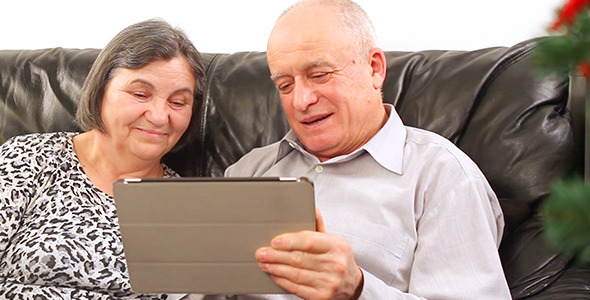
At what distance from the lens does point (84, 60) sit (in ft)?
6.36

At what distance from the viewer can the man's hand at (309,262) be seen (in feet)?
3.23

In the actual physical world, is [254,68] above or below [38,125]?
above

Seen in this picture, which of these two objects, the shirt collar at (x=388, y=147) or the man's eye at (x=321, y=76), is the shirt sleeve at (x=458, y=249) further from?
Answer: the man's eye at (x=321, y=76)

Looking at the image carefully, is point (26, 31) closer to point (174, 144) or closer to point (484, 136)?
point (174, 144)

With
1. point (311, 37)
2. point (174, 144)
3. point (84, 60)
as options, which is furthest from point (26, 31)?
point (311, 37)

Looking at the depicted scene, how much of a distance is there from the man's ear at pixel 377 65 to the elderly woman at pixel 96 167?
491 mm

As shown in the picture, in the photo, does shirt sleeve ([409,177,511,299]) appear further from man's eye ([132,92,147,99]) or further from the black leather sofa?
man's eye ([132,92,147,99])

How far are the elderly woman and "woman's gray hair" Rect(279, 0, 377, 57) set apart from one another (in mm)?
424

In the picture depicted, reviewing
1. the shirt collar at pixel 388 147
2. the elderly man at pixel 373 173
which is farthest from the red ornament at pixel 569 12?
the shirt collar at pixel 388 147

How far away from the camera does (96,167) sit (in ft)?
5.47

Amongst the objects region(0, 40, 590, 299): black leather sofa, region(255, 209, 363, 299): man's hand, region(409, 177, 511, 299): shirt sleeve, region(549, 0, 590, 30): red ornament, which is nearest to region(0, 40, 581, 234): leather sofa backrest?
region(0, 40, 590, 299): black leather sofa

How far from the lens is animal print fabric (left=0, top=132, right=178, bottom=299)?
1444 mm

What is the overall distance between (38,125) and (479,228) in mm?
Answer: 1387

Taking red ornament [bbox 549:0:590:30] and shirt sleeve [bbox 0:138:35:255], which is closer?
red ornament [bbox 549:0:590:30]
